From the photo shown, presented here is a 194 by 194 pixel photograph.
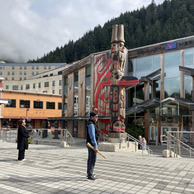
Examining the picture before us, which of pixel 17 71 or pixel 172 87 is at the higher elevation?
pixel 17 71

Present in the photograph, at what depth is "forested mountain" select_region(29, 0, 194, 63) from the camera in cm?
8678

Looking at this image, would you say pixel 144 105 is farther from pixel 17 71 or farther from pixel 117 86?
pixel 17 71

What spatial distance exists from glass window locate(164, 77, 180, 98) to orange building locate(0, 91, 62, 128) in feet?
79.8

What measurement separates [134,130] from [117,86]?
11241 millimetres

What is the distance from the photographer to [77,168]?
7.71 metres

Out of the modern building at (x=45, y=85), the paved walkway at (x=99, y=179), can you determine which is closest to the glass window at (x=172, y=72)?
the paved walkway at (x=99, y=179)

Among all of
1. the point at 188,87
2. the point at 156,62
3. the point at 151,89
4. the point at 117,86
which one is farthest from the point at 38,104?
the point at 117,86

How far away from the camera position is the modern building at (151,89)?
24.0 metres

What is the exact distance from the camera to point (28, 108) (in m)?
45.1

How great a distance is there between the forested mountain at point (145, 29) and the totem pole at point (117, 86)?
71765 millimetres

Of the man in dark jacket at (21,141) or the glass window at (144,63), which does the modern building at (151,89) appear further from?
the man in dark jacket at (21,141)

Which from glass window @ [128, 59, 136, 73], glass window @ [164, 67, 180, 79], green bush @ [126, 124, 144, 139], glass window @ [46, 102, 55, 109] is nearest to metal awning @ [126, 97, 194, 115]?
green bush @ [126, 124, 144, 139]

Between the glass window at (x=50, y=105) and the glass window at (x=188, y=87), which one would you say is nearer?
the glass window at (x=188, y=87)

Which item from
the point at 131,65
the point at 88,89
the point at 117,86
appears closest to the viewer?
the point at 117,86
